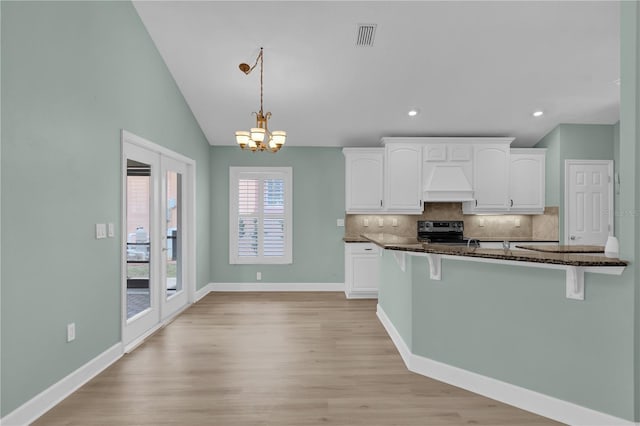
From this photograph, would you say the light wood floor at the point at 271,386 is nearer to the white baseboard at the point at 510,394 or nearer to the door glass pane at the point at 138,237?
the white baseboard at the point at 510,394

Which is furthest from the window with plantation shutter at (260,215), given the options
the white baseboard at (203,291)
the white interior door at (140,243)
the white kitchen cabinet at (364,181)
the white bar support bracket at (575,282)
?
the white bar support bracket at (575,282)

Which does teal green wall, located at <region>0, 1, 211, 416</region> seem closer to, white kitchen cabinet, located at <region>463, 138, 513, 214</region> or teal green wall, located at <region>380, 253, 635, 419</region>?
teal green wall, located at <region>380, 253, 635, 419</region>

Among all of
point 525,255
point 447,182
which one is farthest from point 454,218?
point 525,255

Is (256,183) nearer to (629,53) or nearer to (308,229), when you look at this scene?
(308,229)

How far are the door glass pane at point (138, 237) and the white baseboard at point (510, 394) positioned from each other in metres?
2.90

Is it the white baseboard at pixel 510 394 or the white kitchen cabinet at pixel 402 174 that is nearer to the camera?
the white baseboard at pixel 510 394

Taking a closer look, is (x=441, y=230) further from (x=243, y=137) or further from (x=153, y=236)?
(x=153, y=236)

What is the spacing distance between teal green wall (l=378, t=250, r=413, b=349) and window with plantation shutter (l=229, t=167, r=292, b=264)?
2.25m

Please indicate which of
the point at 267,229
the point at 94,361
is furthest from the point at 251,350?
the point at 267,229

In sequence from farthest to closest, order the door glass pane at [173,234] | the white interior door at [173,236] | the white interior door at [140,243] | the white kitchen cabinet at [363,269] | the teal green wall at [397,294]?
the white kitchen cabinet at [363,269]
the door glass pane at [173,234]
the white interior door at [173,236]
the white interior door at [140,243]
the teal green wall at [397,294]

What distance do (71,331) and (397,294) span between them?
285 cm

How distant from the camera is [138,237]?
152 inches

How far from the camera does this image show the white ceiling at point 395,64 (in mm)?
3637

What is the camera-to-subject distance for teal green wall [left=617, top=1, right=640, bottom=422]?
2100 millimetres
